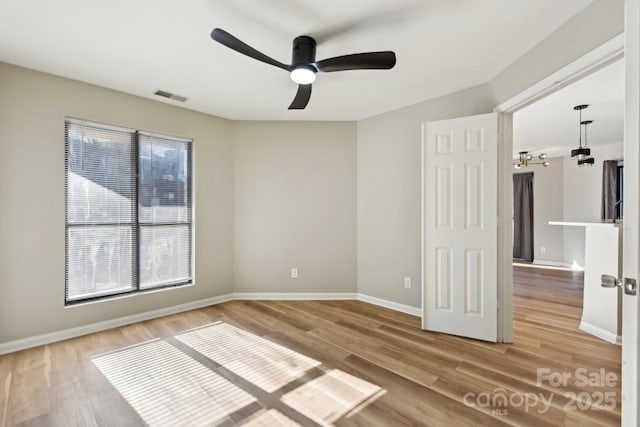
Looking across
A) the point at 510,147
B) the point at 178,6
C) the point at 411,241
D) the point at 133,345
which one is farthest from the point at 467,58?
the point at 133,345

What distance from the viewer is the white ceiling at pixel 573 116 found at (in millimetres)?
3172

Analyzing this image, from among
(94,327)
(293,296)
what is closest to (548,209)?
(293,296)

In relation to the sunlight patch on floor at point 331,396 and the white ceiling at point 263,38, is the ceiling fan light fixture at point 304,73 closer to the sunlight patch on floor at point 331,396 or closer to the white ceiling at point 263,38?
the white ceiling at point 263,38

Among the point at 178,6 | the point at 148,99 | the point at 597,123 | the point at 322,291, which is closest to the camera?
the point at 178,6

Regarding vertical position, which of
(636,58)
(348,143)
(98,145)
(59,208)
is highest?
(348,143)

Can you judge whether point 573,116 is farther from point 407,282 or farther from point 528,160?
point 407,282

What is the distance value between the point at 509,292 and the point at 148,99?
435cm

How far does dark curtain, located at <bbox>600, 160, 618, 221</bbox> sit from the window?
777 centimetres

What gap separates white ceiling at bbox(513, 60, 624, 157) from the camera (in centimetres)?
317

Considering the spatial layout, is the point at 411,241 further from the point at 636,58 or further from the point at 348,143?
the point at 636,58

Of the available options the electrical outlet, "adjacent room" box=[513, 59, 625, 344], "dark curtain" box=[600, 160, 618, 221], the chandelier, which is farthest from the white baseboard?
"dark curtain" box=[600, 160, 618, 221]

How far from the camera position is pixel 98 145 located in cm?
303

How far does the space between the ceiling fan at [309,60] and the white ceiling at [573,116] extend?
2.29m

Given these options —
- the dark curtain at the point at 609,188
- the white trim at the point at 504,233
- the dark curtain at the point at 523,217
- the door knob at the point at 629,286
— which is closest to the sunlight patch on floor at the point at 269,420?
the door knob at the point at 629,286
